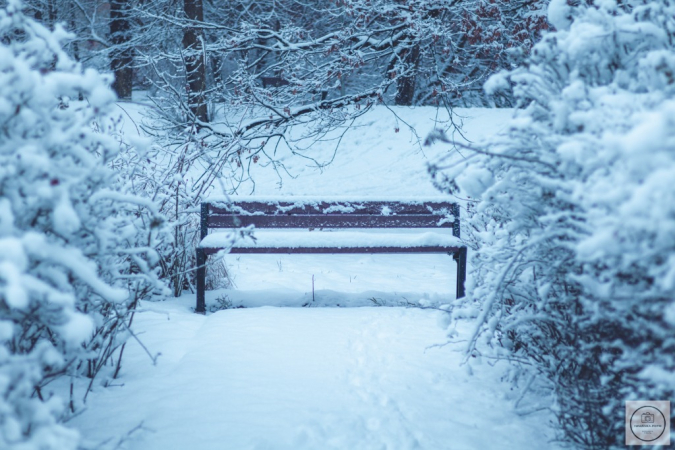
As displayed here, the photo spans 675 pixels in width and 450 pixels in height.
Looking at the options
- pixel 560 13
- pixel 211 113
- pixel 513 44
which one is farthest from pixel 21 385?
pixel 211 113

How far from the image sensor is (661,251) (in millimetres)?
1253

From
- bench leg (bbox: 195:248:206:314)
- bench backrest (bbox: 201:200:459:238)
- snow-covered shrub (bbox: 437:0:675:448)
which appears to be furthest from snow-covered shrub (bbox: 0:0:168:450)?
bench backrest (bbox: 201:200:459:238)

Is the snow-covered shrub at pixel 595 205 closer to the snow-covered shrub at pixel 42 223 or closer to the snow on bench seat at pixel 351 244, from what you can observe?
the snow-covered shrub at pixel 42 223

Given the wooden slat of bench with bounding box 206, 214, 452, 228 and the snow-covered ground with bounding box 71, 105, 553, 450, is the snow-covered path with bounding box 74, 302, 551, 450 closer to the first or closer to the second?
the snow-covered ground with bounding box 71, 105, 553, 450

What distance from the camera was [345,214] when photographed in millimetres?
4477

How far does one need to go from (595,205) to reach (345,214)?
3.06 meters

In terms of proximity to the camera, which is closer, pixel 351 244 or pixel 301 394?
pixel 301 394

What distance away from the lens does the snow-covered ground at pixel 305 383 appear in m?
2.07

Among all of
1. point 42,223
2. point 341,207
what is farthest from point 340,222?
point 42,223

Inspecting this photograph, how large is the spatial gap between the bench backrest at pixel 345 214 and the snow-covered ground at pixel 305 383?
24.3 inches

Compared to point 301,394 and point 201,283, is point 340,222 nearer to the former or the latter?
point 201,283

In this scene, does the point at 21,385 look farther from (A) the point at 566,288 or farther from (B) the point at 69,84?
(A) the point at 566,288

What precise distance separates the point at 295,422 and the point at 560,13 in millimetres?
2042

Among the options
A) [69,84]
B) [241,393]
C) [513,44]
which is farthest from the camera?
[513,44]
